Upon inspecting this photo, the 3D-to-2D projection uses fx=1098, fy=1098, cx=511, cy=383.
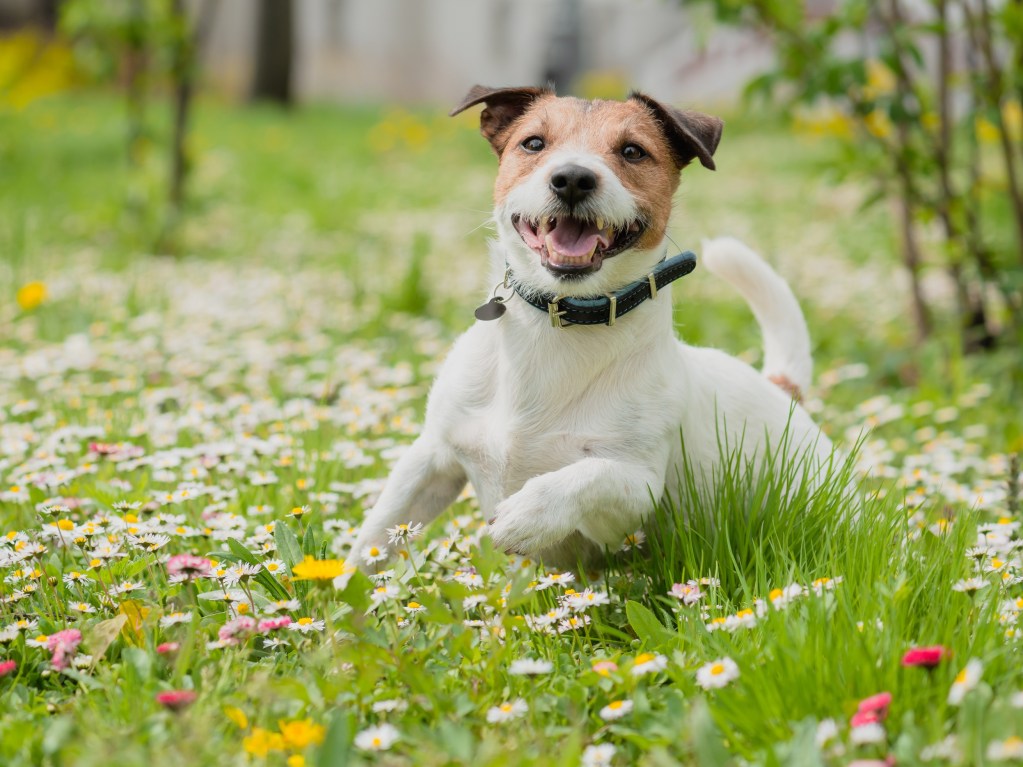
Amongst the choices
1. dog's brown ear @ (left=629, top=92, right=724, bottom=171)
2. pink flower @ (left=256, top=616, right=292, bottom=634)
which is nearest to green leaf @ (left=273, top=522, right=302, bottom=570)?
pink flower @ (left=256, top=616, right=292, bottom=634)

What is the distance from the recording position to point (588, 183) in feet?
8.33

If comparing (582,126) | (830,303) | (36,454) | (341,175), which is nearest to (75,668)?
(36,454)

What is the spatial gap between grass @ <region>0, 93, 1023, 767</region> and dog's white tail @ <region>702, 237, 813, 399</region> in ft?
1.18

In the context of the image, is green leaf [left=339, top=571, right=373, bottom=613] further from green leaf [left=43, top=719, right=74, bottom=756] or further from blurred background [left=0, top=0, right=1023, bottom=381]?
blurred background [left=0, top=0, right=1023, bottom=381]

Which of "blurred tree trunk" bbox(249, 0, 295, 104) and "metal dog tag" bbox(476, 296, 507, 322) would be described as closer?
"metal dog tag" bbox(476, 296, 507, 322)

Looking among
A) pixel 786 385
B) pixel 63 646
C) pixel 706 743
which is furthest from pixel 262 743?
pixel 786 385

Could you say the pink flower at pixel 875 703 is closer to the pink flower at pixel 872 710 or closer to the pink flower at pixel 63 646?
the pink flower at pixel 872 710

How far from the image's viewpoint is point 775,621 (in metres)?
2.15

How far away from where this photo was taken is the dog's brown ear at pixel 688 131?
2783 mm

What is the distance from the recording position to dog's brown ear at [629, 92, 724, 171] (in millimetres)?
2783

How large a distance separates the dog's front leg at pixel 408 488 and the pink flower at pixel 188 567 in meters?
0.36

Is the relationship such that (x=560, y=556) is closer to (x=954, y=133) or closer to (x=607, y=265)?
(x=607, y=265)

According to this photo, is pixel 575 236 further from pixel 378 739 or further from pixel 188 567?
pixel 378 739

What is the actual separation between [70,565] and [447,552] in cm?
93
